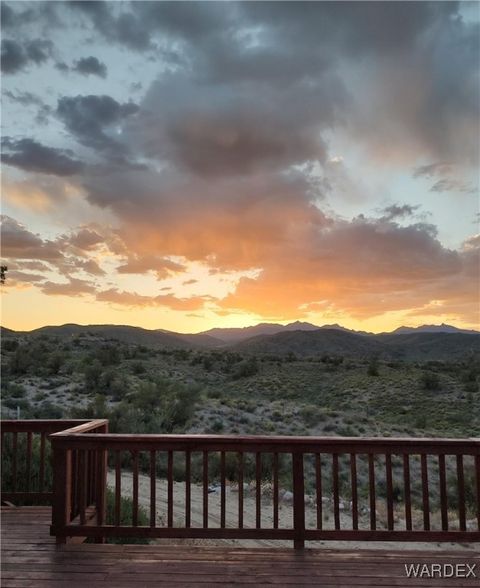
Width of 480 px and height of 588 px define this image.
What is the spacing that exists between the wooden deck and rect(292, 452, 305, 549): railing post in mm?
121

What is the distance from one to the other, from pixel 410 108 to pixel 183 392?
→ 13634mm

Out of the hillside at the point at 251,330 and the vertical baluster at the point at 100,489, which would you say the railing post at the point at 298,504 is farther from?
the hillside at the point at 251,330

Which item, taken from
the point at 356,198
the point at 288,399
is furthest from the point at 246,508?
the point at 288,399

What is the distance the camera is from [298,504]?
4.40m

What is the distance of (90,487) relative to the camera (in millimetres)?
5246

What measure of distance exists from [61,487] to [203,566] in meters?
1.57

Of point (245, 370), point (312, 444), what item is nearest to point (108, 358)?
point (245, 370)

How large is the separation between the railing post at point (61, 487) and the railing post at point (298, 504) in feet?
6.94

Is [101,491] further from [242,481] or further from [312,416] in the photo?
[312,416]

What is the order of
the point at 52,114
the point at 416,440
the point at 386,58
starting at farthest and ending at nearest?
the point at 52,114
the point at 386,58
the point at 416,440

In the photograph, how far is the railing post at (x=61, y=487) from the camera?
4434 mm

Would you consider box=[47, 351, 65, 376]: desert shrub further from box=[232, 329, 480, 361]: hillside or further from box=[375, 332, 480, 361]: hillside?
box=[375, 332, 480, 361]: hillside

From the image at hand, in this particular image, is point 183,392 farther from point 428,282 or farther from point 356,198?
point 428,282

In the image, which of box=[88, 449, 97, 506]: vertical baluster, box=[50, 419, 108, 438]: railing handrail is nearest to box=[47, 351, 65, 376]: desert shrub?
box=[50, 419, 108, 438]: railing handrail
